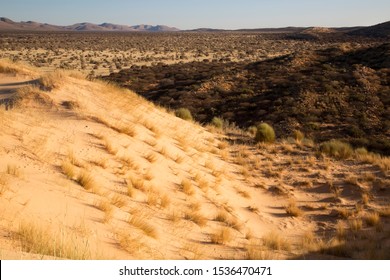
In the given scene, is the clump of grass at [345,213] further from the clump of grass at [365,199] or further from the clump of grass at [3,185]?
the clump of grass at [3,185]

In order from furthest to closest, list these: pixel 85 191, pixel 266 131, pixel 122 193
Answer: pixel 266 131 → pixel 122 193 → pixel 85 191

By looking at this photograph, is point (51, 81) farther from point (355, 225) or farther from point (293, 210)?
point (355, 225)

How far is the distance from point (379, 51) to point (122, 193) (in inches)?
1397

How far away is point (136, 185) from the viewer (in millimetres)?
8469

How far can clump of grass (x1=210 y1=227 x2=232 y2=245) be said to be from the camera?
7.21m

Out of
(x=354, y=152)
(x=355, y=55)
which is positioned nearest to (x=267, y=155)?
(x=354, y=152)

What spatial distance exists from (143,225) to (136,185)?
187cm

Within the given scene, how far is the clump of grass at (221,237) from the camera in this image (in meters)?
7.21

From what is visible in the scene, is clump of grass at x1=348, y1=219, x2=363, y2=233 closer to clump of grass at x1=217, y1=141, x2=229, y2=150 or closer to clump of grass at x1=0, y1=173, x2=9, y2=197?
clump of grass at x1=217, y1=141, x2=229, y2=150

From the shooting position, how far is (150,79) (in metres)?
35.9

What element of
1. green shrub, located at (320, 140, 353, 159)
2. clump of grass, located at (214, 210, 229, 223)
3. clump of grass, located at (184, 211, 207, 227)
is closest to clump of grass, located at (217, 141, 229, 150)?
green shrub, located at (320, 140, 353, 159)

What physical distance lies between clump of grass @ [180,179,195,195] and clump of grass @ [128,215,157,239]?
2638 millimetres

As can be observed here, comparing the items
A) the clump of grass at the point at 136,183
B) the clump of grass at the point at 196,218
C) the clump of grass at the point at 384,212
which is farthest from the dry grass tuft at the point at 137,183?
the clump of grass at the point at 384,212

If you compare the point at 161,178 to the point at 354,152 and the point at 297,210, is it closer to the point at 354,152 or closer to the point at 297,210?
the point at 297,210
